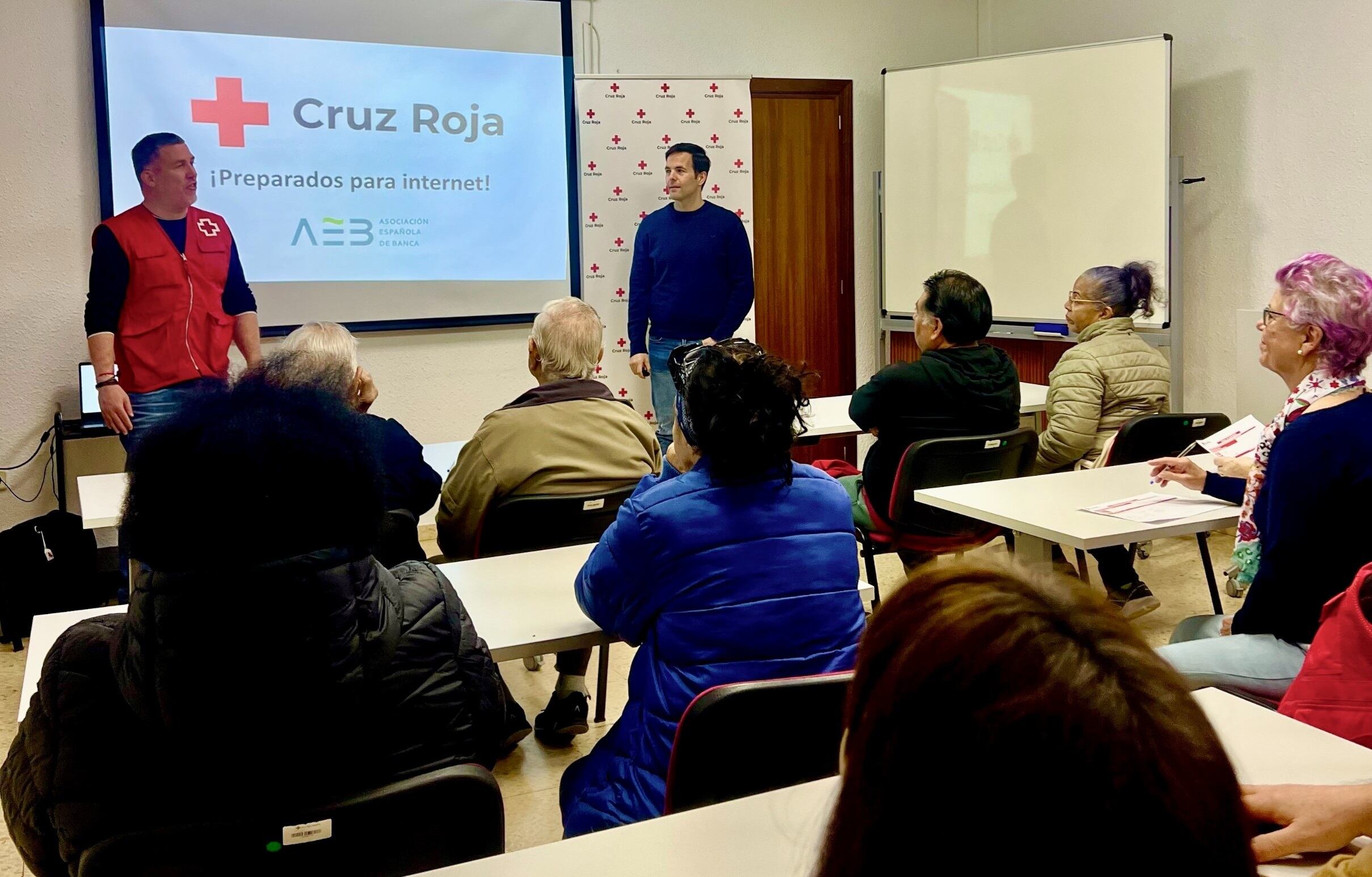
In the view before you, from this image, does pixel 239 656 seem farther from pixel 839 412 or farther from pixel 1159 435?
pixel 839 412

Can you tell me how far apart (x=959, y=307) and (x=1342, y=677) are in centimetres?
213

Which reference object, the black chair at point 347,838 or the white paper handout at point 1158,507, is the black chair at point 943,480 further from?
the black chair at point 347,838

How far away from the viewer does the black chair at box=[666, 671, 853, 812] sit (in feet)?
4.88

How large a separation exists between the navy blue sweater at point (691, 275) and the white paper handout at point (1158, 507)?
9.35 ft

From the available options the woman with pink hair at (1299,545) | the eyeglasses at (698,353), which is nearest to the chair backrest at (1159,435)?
the woman with pink hair at (1299,545)

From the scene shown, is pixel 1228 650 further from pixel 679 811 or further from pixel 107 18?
pixel 107 18

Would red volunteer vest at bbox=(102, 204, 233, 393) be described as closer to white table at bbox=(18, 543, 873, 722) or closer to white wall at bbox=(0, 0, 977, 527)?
white wall at bbox=(0, 0, 977, 527)

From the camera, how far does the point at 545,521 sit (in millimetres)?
2615

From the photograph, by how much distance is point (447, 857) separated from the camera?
1.26 meters

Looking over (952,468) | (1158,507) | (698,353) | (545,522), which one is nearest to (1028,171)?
(952,468)

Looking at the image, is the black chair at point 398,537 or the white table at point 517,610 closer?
the white table at point 517,610

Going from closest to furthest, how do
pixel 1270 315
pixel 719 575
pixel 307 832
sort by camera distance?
pixel 307 832
pixel 719 575
pixel 1270 315

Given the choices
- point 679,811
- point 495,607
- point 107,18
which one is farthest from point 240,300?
point 679,811

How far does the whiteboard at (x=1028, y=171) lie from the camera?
509 cm
